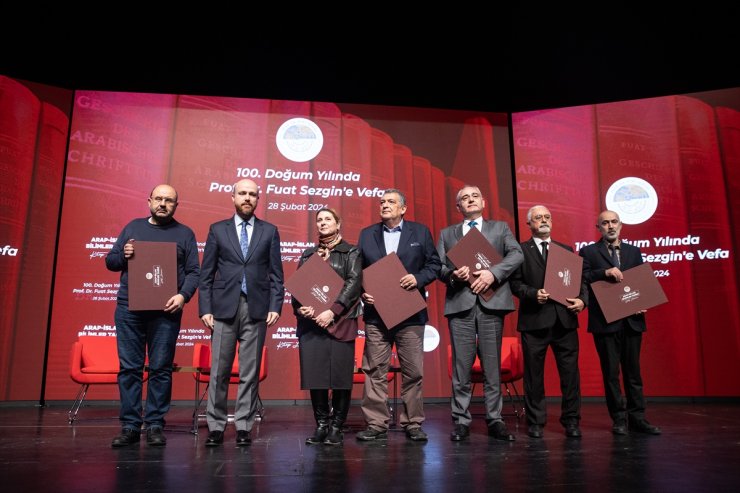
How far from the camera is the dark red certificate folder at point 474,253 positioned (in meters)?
3.39

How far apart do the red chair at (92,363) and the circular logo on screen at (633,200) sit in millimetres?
5480

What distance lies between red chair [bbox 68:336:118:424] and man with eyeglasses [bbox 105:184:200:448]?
64.2 inches

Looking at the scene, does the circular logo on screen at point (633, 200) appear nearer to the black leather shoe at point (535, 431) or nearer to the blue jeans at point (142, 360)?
the black leather shoe at point (535, 431)

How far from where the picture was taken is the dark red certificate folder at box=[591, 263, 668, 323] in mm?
3650

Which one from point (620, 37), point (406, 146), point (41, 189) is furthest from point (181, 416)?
point (620, 37)

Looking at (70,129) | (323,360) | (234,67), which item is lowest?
(323,360)

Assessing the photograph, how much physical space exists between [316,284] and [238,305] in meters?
0.49

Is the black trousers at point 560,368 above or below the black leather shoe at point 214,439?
above

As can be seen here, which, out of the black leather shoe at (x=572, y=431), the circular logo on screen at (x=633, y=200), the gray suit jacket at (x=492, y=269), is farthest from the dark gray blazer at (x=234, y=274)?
the circular logo on screen at (x=633, y=200)

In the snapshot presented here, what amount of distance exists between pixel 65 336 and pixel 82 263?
0.77 m

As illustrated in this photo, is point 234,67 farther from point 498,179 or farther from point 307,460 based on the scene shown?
point 307,460

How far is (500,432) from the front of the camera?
331cm

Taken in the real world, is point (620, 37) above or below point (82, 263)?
above

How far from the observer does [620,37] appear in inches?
239
